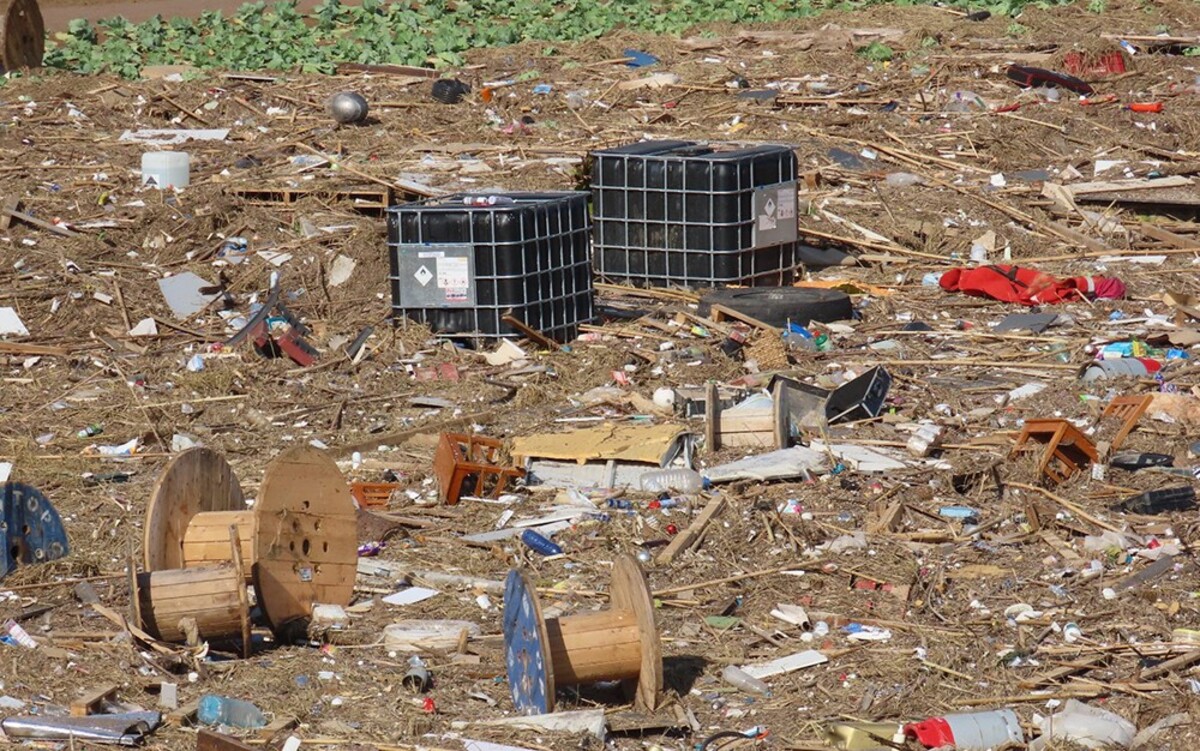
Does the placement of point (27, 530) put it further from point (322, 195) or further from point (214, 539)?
point (322, 195)

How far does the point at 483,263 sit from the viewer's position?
9.84 m

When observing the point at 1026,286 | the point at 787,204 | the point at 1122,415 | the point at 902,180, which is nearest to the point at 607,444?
the point at 1122,415

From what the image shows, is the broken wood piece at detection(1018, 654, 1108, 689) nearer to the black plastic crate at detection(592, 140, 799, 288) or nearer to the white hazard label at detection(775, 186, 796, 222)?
the black plastic crate at detection(592, 140, 799, 288)

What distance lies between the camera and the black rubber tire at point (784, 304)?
10.2 meters

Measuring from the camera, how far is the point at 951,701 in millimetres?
5434

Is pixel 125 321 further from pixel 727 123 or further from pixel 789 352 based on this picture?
pixel 727 123

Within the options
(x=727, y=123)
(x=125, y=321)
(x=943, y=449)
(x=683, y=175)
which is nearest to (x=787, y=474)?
(x=943, y=449)

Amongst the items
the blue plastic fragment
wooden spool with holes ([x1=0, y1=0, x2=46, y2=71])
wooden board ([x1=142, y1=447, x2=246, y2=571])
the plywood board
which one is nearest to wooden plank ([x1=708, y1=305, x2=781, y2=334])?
the plywood board

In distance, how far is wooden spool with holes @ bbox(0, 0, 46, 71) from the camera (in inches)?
685

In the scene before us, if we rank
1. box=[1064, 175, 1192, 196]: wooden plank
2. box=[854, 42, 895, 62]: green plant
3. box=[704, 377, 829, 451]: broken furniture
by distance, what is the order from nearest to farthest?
1. box=[704, 377, 829, 451]: broken furniture
2. box=[1064, 175, 1192, 196]: wooden plank
3. box=[854, 42, 895, 62]: green plant

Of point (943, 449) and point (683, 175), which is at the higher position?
point (683, 175)

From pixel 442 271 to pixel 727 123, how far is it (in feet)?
19.5

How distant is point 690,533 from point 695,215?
4527 mm

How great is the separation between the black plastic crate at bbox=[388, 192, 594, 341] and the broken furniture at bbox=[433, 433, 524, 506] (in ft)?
7.28
